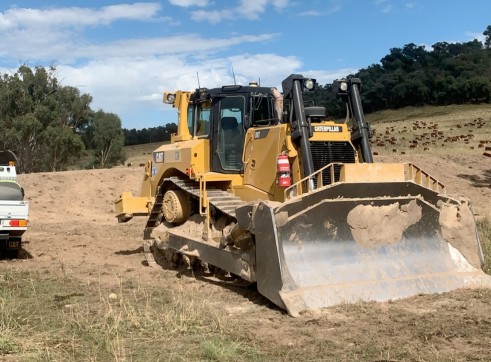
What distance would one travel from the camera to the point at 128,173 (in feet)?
85.8

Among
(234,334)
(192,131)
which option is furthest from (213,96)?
(234,334)

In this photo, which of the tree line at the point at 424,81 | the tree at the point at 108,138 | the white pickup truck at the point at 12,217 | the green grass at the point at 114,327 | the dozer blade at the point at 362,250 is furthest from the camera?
the tree line at the point at 424,81

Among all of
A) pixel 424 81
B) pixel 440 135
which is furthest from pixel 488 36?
pixel 440 135

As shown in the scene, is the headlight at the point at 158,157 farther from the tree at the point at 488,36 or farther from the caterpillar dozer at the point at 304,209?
the tree at the point at 488,36

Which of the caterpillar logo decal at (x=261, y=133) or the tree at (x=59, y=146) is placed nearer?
the caterpillar logo decal at (x=261, y=133)

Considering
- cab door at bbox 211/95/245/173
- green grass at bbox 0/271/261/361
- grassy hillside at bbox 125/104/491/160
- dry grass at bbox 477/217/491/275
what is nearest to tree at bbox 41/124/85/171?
grassy hillside at bbox 125/104/491/160

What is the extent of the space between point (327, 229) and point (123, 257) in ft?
17.5

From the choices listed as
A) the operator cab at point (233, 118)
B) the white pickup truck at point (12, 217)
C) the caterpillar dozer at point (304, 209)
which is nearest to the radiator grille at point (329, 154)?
the caterpillar dozer at point (304, 209)

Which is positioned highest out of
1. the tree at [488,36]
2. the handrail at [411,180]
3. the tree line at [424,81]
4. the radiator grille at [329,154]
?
the tree at [488,36]

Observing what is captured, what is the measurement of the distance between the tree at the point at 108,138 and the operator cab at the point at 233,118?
33270 millimetres

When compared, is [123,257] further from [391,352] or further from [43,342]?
[391,352]

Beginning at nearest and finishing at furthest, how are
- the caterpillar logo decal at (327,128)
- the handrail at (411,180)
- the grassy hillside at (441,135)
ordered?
the handrail at (411,180) < the caterpillar logo decal at (327,128) < the grassy hillside at (441,135)

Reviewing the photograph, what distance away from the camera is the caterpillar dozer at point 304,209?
680 cm

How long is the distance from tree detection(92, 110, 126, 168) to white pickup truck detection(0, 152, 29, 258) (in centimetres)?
3047
